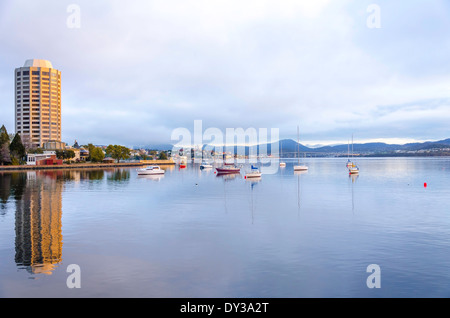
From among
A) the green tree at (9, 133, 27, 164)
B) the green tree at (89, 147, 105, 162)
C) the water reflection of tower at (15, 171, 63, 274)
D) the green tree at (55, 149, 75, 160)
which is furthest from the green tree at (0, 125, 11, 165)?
the water reflection of tower at (15, 171, 63, 274)

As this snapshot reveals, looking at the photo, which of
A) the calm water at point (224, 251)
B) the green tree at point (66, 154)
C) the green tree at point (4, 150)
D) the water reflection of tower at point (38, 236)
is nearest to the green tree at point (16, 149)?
the green tree at point (4, 150)

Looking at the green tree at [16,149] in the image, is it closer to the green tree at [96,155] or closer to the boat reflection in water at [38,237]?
the green tree at [96,155]

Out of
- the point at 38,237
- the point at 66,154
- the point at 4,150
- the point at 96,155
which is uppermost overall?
the point at 4,150

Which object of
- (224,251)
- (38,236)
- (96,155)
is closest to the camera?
(224,251)

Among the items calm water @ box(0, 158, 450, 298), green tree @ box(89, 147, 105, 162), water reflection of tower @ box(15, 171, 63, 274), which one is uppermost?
green tree @ box(89, 147, 105, 162)

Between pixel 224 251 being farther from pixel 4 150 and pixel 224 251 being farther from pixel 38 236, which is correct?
pixel 4 150

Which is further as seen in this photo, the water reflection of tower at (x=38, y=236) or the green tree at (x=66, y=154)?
the green tree at (x=66, y=154)

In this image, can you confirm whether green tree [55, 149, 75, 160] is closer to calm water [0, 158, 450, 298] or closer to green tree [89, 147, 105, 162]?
green tree [89, 147, 105, 162]

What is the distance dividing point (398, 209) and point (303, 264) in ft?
71.0

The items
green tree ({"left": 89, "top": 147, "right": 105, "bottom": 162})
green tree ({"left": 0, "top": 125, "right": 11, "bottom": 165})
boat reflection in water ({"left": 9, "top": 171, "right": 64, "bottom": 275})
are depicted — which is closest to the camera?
boat reflection in water ({"left": 9, "top": 171, "right": 64, "bottom": 275})

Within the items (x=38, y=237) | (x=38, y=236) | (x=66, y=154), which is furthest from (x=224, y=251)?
(x=66, y=154)
